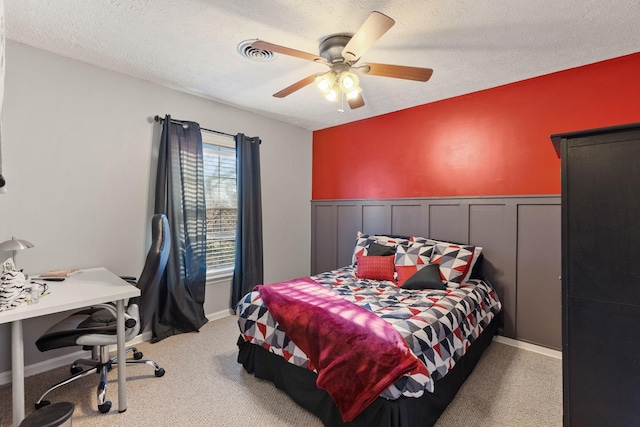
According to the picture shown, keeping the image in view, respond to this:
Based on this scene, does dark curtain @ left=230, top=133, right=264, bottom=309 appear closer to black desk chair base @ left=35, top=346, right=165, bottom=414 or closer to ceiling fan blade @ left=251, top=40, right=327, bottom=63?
black desk chair base @ left=35, top=346, right=165, bottom=414

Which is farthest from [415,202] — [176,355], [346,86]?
[176,355]

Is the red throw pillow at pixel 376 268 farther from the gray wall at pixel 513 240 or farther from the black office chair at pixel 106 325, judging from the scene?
the black office chair at pixel 106 325

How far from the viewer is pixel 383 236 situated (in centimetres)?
365

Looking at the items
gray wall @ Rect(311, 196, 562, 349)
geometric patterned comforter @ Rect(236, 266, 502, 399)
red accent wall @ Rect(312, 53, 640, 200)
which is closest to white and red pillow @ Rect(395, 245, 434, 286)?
geometric patterned comforter @ Rect(236, 266, 502, 399)

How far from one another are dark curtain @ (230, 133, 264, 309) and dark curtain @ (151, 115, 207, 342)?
1.46 feet

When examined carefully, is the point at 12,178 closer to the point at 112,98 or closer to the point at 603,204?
the point at 112,98

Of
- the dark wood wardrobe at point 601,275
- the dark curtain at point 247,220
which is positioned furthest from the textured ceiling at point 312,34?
the dark wood wardrobe at point 601,275

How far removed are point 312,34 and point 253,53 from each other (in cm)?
53

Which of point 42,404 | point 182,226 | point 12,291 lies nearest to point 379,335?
point 12,291

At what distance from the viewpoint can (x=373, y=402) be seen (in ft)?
5.23

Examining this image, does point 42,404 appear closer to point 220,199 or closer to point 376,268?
point 220,199

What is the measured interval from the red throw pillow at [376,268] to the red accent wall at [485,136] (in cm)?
98

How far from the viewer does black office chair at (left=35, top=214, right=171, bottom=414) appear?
195cm

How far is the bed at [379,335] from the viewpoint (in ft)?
5.18
